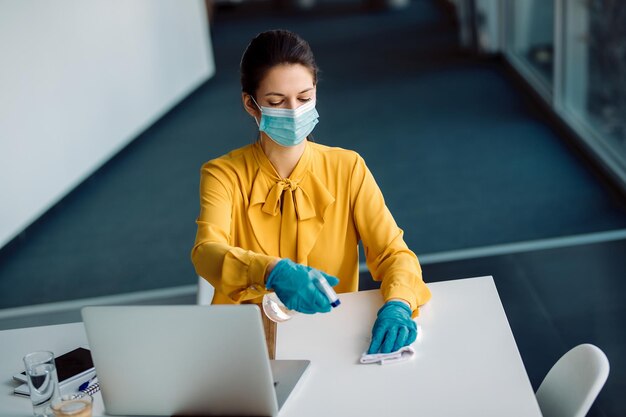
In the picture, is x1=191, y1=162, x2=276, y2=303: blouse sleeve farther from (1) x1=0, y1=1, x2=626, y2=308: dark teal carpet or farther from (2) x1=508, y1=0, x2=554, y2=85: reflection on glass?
(2) x1=508, y1=0, x2=554, y2=85: reflection on glass

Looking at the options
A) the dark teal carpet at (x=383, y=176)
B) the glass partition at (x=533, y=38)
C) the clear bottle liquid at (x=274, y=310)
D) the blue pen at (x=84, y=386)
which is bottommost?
the dark teal carpet at (x=383, y=176)

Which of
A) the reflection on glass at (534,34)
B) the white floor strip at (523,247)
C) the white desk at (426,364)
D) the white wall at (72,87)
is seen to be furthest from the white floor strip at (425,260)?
the reflection on glass at (534,34)

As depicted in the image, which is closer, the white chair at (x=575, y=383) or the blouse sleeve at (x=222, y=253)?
the white chair at (x=575, y=383)

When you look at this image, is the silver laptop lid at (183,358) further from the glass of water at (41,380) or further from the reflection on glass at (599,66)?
the reflection on glass at (599,66)

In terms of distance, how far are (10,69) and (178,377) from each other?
3556 millimetres

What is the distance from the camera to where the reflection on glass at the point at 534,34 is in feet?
20.6

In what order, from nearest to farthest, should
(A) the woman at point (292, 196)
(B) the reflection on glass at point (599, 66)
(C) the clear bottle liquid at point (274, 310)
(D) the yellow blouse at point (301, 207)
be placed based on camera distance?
1. (C) the clear bottle liquid at point (274, 310)
2. (A) the woman at point (292, 196)
3. (D) the yellow blouse at point (301, 207)
4. (B) the reflection on glass at point (599, 66)

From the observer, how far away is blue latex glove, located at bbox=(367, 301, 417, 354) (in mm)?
2135

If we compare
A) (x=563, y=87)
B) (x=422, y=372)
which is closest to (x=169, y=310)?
(x=422, y=372)

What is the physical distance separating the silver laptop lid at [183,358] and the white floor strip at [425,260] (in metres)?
2.34

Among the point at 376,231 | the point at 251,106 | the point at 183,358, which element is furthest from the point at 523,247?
the point at 183,358

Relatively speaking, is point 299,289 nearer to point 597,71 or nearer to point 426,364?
point 426,364

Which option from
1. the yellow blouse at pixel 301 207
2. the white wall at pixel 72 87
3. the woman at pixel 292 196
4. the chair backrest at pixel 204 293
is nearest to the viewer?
the woman at pixel 292 196

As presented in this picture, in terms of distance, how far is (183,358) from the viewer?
5.96ft
